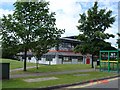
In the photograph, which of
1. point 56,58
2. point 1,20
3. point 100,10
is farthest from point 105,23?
point 56,58

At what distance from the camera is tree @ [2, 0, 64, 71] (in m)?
25.2

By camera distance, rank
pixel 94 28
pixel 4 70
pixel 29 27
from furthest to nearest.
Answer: pixel 94 28, pixel 29 27, pixel 4 70

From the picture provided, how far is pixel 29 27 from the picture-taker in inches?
1017

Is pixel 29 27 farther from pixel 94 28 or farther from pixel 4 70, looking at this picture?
pixel 94 28

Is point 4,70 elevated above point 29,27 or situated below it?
below

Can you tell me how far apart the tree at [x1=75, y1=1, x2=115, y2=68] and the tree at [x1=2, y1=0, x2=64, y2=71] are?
10.2 metres

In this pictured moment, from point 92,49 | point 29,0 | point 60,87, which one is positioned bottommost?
point 60,87

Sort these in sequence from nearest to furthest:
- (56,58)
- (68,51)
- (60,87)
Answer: (60,87)
(56,58)
(68,51)

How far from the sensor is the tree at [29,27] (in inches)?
992

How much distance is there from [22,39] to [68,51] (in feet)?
128

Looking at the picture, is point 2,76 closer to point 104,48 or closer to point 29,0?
point 29,0

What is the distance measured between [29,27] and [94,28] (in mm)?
12749

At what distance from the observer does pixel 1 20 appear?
25.3 m

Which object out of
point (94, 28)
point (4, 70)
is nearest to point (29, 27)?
point (4, 70)
